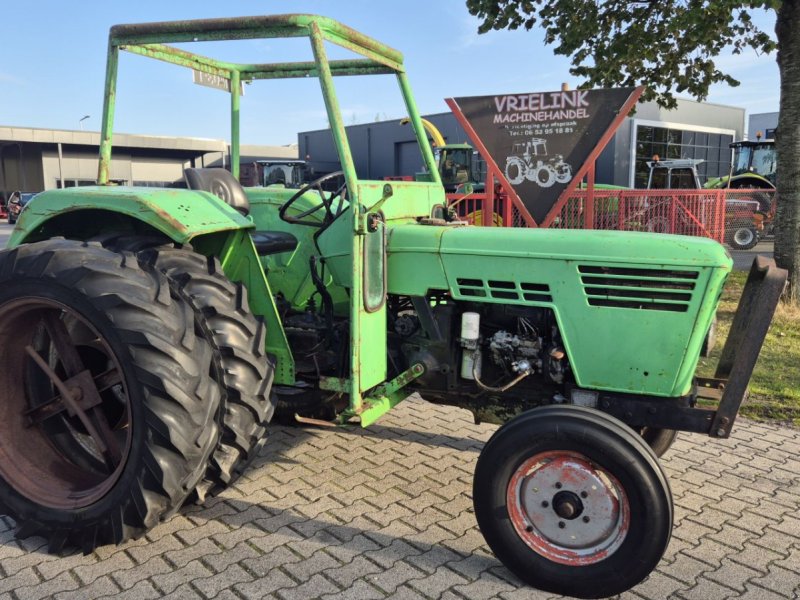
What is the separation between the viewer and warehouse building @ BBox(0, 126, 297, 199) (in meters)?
34.9

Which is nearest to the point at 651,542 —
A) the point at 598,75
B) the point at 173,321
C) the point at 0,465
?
the point at 173,321

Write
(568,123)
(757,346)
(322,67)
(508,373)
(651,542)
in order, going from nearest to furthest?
(651,542), (757,346), (322,67), (508,373), (568,123)

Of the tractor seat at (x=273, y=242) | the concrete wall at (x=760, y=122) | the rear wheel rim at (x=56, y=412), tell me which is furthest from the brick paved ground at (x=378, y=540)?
the concrete wall at (x=760, y=122)

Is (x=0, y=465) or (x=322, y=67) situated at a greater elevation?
(x=322, y=67)

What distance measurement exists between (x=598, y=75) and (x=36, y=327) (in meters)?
7.18

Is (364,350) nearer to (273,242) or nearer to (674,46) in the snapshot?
(273,242)

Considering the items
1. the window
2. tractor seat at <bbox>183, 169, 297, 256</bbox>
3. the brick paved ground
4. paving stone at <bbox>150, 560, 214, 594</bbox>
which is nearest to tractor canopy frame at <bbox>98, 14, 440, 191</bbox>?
tractor seat at <bbox>183, 169, 297, 256</bbox>

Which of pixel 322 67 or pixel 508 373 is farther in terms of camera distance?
pixel 508 373

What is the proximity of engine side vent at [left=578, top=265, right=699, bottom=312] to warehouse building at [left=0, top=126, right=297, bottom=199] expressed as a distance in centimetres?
3394

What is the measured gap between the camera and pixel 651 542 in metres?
2.28

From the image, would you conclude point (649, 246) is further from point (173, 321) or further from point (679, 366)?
point (173, 321)

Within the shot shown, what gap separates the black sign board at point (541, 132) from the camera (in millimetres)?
6559

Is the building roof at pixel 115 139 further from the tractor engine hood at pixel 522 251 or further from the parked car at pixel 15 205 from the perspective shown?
the tractor engine hood at pixel 522 251

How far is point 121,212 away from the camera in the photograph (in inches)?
111
